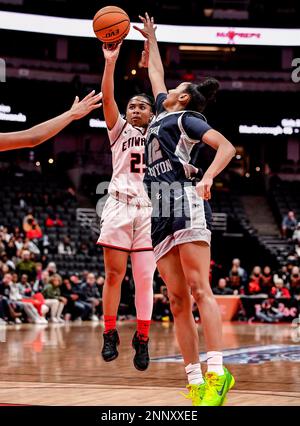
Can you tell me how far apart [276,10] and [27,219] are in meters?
19.2

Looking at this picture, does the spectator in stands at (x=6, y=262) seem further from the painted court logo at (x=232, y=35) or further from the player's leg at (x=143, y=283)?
the painted court logo at (x=232, y=35)

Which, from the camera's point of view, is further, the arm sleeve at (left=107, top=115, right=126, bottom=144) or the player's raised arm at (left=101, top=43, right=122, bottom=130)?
the arm sleeve at (left=107, top=115, right=126, bottom=144)

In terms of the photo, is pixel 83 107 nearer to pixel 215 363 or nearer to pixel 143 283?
pixel 215 363

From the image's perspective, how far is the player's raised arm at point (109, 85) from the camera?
5.66 metres

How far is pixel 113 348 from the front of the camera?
230 inches

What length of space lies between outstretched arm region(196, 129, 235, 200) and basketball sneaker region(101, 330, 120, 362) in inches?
71.5

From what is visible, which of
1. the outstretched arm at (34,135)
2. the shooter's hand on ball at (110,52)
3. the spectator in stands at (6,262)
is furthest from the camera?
the spectator in stands at (6,262)

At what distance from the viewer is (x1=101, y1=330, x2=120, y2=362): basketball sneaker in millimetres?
5785

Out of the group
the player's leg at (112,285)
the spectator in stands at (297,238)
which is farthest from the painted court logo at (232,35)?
the player's leg at (112,285)

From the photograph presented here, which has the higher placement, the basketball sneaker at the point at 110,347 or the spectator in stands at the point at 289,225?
the spectator in stands at the point at 289,225

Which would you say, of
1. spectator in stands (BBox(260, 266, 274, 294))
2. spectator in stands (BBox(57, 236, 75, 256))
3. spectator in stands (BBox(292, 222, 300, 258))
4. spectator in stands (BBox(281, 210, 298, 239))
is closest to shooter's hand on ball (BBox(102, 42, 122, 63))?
spectator in stands (BBox(260, 266, 274, 294))

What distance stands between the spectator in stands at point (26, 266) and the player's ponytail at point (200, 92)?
11.6 metres

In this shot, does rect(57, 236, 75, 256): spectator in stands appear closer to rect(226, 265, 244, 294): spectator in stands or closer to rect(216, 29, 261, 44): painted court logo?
rect(226, 265, 244, 294): spectator in stands

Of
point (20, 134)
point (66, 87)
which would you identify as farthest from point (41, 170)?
point (20, 134)
